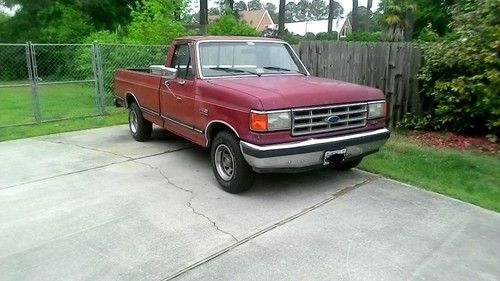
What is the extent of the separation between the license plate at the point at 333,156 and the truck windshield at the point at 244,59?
164cm

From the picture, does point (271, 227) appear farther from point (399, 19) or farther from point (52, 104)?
point (399, 19)

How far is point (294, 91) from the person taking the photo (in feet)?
14.9

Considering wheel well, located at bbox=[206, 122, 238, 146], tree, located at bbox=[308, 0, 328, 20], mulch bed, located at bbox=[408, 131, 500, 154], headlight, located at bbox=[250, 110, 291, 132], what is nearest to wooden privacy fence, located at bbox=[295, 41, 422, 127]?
mulch bed, located at bbox=[408, 131, 500, 154]

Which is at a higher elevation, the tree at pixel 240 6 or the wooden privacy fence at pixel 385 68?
the tree at pixel 240 6

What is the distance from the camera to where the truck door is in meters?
5.53

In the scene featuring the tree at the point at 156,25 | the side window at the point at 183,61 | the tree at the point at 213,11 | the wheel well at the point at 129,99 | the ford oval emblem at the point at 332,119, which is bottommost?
the wheel well at the point at 129,99

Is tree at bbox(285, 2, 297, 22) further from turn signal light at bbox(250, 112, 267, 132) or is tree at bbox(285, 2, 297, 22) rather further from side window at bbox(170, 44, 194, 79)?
turn signal light at bbox(250, 112, 267, 132)

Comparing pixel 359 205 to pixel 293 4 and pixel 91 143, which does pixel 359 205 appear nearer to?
pixel 91 143

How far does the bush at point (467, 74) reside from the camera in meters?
6.63

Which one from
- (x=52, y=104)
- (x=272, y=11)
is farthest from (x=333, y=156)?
(x=272, y=11)

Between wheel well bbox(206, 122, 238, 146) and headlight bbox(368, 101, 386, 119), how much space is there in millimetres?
1753

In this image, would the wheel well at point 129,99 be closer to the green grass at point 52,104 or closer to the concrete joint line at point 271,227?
the green grass at point 52,104

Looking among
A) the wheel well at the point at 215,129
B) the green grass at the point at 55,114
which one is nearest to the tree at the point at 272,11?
the green grass at the point at 55,114

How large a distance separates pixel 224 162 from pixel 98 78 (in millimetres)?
7094
